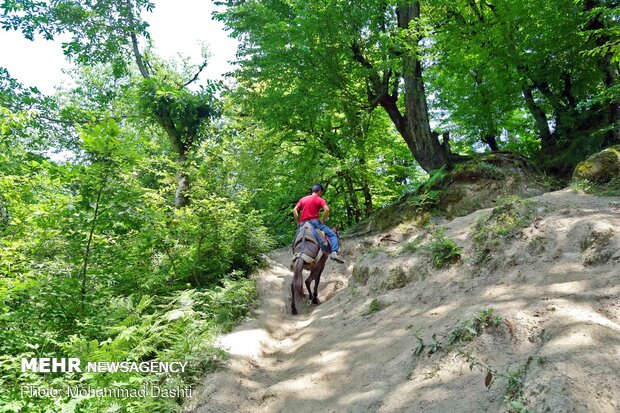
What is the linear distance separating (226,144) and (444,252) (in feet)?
32.7

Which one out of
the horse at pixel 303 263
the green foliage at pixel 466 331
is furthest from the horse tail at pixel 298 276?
the green foliage at pixel 466 331

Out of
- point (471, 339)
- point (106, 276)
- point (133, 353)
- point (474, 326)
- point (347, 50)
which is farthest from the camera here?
point (347, 50)

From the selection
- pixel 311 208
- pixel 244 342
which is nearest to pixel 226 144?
pixel 311 208

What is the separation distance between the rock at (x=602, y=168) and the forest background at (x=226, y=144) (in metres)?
1.77

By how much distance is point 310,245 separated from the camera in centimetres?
821

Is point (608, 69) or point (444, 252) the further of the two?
point (608, 69)

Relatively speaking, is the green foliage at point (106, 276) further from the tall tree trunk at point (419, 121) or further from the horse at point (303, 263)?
the tall tree trunk at point (419, 121)

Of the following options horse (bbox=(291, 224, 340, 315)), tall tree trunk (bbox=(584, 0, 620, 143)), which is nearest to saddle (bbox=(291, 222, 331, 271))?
horse (bbox=(291, 224, 340, 315))

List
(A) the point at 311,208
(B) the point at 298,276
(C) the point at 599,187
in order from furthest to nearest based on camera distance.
→ (A) the point at 311,208 → (B) the point at 298,276 → (C) the point at 599,187

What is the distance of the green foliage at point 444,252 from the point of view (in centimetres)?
637

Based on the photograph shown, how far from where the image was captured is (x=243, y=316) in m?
7.04

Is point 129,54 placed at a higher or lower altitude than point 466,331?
higher

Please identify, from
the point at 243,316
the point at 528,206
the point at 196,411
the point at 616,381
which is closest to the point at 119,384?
the point at 196,411

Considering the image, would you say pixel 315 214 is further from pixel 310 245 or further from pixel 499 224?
pixel 499 224
